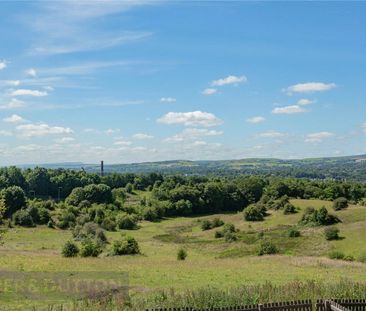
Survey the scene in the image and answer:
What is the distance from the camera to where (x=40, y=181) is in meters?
153

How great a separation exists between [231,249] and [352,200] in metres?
68.9

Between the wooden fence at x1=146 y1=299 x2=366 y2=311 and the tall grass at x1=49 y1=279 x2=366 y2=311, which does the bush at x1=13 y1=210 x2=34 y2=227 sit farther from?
the wooden fence at x1=146 y1=299 x2=366 y2=311

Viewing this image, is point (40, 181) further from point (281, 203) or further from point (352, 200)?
point (352, 200)

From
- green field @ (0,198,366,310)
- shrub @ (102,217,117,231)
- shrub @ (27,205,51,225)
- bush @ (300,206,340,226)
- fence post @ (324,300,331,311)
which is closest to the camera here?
fence post @ (324,300,331,311)

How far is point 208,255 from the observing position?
6925 centimetres

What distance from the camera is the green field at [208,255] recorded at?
33.9 meters

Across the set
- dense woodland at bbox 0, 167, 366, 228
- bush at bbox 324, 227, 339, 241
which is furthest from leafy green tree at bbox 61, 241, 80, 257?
dense woodland at bbox 0, 167, 366, 228

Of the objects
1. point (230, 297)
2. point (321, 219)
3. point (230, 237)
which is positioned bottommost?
point (230, 237)

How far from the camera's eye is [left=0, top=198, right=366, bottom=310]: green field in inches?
1334

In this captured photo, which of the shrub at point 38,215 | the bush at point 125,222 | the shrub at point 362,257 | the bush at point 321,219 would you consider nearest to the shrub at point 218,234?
the bush at point 321,219

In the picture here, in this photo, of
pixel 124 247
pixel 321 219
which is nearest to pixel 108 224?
pixel 124 247

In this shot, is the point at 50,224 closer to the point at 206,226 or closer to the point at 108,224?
the point at 108,224

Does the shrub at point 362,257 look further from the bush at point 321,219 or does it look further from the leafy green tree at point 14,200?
the leafy green tree at point 14,200

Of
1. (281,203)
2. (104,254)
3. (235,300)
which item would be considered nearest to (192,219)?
(281,203)
